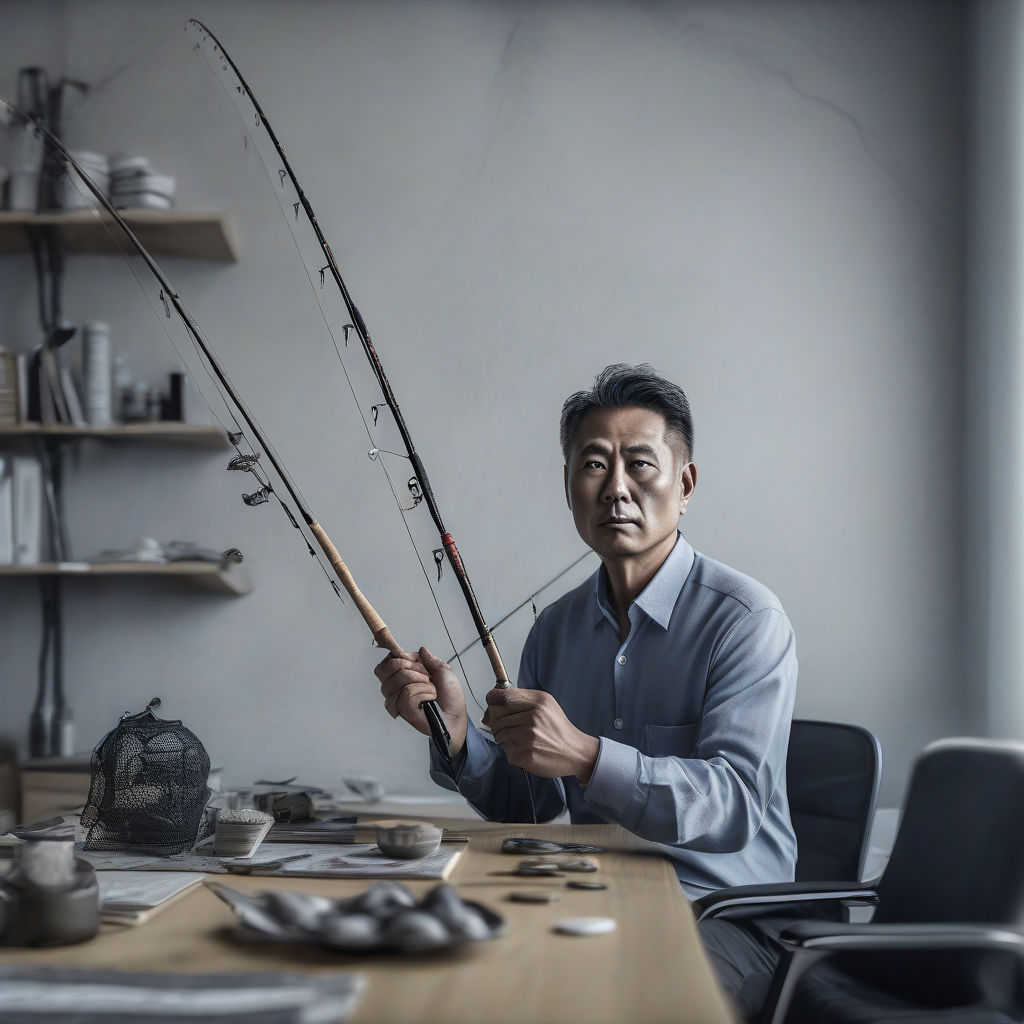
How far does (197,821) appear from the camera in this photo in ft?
4.35

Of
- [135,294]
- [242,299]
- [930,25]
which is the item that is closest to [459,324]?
[242,299]

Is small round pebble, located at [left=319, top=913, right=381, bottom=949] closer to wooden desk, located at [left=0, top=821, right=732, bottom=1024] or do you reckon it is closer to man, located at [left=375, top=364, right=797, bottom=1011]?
wooden desk, located at [left=0, top=821, right=732, bottom=1024]

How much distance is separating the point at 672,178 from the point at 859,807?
5.96 ft

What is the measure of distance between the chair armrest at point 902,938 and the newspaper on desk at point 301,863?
42 centimetres

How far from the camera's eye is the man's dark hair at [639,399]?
5.90ft

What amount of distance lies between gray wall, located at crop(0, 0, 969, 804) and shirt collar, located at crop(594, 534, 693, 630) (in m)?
1.07

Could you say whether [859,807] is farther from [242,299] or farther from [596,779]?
[242,299]

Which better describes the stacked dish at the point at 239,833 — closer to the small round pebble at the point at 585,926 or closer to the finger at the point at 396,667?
the finger at the point at 396,667

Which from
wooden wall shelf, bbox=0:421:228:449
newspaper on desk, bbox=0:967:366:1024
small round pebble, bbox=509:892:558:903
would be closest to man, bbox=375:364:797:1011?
small round pebble, bbox=509:892:558:903

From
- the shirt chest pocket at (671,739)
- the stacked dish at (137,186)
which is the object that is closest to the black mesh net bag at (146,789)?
the shirt chest pocket at (671,739)

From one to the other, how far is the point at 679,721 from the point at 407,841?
0.53m

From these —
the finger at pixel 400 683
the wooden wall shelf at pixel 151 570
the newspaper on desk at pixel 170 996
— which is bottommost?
the newspaper on desk at pixel 170 996

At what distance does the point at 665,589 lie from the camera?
5.65 ft

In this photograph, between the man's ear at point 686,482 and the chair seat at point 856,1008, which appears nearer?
the chair seat at point 856,1008
